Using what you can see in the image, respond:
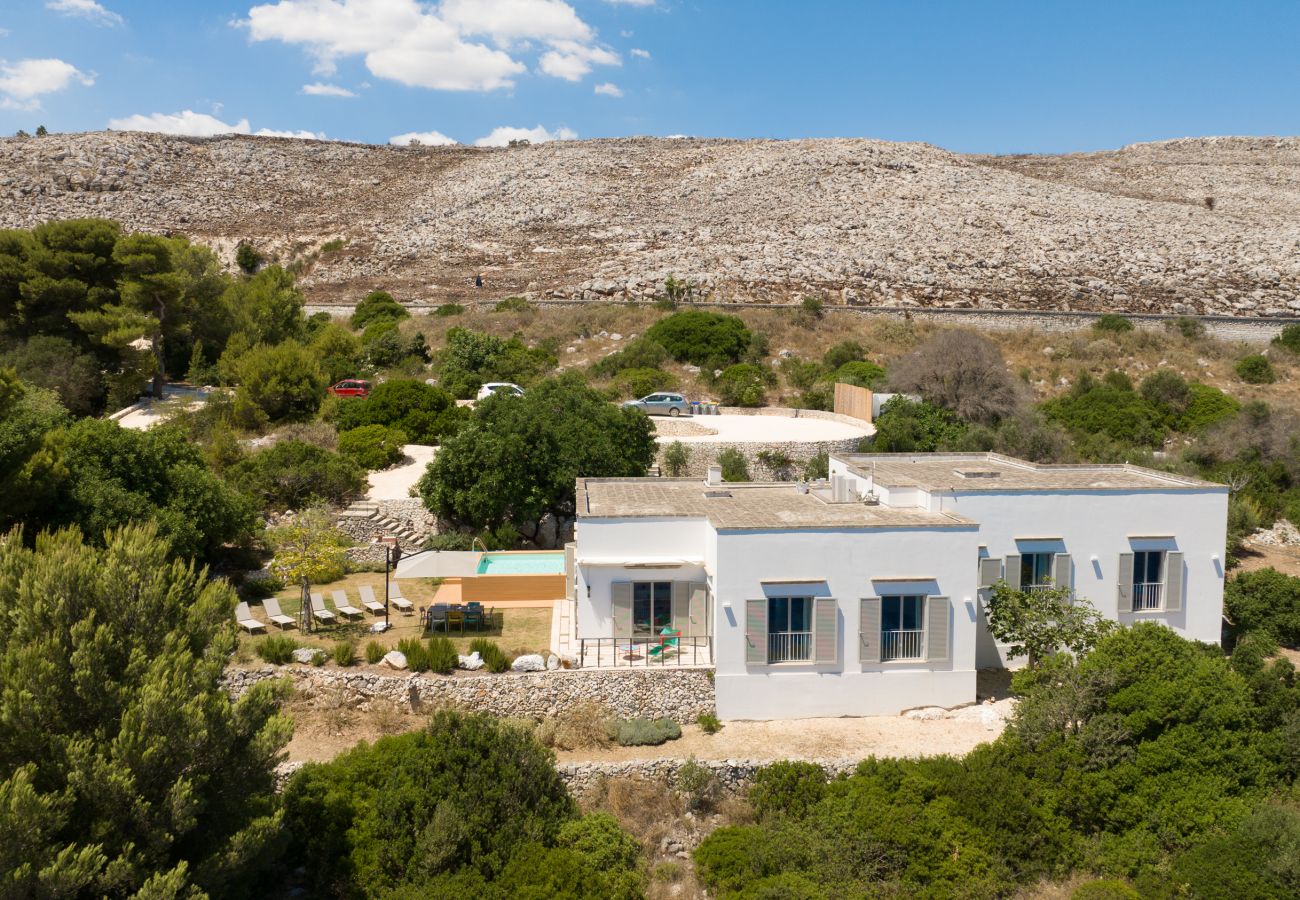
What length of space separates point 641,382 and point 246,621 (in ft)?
79.6

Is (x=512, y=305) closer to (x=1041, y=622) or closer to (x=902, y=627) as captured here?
(x=902, y=627)

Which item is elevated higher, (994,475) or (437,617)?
(994,475)

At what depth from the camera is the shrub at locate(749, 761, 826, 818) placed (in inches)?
576

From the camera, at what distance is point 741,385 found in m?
42.9

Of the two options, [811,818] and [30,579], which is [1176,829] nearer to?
[811,818]

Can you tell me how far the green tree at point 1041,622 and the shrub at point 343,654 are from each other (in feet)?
38.5

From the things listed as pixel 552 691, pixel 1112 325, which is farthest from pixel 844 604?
pixel 1112 325

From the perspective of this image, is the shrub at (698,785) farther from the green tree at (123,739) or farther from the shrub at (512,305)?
the shrub at (512,305)

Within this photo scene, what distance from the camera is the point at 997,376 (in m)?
38.7

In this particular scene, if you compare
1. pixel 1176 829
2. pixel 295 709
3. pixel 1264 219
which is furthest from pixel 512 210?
pixel 1176 829

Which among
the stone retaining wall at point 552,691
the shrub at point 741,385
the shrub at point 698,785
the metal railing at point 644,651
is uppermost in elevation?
the shrub at point 741,385

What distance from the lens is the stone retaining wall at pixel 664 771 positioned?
15273 millimetres

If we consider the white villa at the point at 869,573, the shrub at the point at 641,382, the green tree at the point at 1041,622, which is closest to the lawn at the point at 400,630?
the white villa at the point at 869,573

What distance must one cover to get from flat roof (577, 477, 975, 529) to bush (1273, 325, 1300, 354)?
41.6m
